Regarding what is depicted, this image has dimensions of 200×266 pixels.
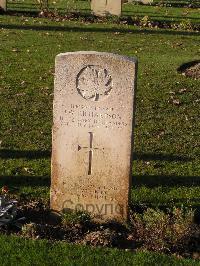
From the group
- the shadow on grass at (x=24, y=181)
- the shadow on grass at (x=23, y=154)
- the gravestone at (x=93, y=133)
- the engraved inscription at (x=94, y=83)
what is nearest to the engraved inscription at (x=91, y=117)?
the gravestone at (x=93, y=133)

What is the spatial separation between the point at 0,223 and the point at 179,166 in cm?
282

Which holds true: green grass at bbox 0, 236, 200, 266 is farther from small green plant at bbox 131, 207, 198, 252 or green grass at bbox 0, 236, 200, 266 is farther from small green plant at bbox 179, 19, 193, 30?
small green plant at bbox 179, 19, 193, 30

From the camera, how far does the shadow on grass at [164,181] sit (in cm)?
729

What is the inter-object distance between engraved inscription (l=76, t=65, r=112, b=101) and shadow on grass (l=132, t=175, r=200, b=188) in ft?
5.55

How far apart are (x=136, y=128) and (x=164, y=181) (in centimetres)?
206

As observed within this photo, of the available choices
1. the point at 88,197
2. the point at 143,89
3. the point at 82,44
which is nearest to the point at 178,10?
the point at 82,44

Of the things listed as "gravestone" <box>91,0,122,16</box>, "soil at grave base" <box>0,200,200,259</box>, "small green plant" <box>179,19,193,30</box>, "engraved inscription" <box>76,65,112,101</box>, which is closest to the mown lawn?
"soil at grave base" <box>0,200,200,259</box>

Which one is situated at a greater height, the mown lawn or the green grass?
the mown lawn

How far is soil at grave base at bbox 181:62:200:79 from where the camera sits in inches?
497

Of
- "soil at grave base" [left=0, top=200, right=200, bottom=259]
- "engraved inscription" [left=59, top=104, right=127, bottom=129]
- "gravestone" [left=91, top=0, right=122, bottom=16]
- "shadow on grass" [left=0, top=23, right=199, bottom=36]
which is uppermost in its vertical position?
"gravestone" [left=91, top=0, right=122, bottom=16]

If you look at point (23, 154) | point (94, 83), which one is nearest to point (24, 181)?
point (23, 154)

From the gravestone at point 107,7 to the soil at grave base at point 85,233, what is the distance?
51.9 feet

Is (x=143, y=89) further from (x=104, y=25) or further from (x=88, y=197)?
(x=104, y=25)

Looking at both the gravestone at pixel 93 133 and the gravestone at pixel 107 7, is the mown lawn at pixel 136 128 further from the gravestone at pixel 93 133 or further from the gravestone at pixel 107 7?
the gravestone at pixel 107 7
